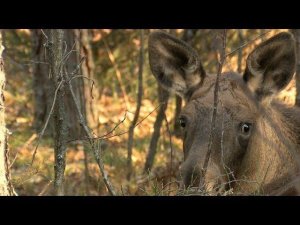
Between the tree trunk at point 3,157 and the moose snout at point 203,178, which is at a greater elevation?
the tree trunk at point 3,157

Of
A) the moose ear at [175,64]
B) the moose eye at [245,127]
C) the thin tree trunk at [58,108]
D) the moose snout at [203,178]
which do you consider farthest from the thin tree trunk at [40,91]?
the moose snout at [203,178]

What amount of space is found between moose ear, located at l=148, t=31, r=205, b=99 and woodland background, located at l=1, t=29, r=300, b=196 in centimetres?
60

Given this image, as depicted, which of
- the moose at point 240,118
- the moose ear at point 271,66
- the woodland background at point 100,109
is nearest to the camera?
the moose at point 240,118

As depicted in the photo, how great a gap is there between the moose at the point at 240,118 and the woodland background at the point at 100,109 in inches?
24.1

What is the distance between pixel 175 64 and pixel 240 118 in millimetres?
1228

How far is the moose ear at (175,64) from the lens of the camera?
670cm

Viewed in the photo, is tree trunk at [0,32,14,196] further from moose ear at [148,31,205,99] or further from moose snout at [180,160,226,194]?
moose ear at [148,31,205,99]

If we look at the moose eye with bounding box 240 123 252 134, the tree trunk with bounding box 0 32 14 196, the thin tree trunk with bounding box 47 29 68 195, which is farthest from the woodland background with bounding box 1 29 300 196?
the moose eye with bounding box 240 123 252 134

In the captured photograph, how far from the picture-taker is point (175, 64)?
6.94 metres

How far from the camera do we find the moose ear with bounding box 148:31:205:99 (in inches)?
264

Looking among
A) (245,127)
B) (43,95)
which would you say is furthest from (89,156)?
(245,127)

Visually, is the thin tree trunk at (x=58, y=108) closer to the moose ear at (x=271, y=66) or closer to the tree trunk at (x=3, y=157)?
the tree trunk at (x=3, y=157)

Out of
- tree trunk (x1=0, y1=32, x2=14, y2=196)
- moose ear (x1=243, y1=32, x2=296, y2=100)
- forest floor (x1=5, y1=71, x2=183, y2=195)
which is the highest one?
moose ear (x1=243, y1=32, x2=296, y2=100)
